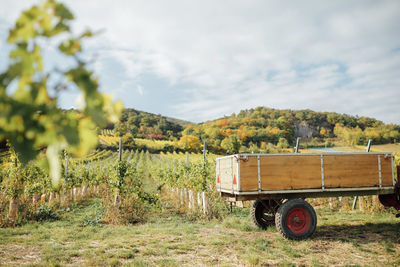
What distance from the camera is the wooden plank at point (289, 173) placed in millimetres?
5383

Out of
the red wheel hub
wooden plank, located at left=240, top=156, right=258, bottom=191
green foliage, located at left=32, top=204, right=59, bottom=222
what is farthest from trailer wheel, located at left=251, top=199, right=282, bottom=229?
green foliage, located at left=32, top=204, right=59, bottom=222

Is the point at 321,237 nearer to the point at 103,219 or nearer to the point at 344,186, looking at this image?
the point at 344,186

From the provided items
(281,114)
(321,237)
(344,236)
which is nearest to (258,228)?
(321,237)

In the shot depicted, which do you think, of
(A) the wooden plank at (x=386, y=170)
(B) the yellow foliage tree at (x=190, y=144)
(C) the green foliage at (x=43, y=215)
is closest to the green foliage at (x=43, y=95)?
(A) the wooden plank at (x=386, y=170)

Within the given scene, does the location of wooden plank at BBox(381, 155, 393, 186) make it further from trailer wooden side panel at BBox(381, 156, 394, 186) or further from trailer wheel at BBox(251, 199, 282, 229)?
trailer wheel at BBox(251, 199, 282, 229)

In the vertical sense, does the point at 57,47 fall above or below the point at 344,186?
above

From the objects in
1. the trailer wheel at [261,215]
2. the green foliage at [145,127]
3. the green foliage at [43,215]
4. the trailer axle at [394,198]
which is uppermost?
the green foliage at [145,127]

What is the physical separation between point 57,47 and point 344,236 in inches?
258

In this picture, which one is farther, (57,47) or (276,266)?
(276,266)

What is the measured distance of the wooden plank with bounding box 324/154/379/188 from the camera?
5.56 meters

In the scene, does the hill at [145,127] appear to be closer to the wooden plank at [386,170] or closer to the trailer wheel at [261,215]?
the trailer wheel at [261,215]

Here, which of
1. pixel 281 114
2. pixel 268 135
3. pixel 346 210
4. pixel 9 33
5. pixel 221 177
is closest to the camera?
pixel 9 33

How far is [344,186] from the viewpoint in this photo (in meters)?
5.57

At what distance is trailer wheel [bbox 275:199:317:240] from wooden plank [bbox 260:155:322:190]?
409 millimetres
